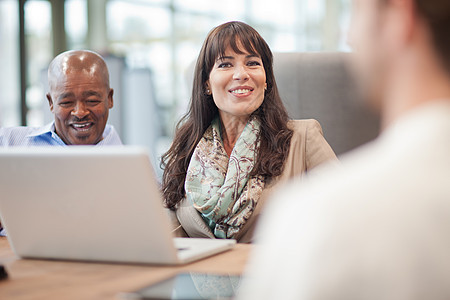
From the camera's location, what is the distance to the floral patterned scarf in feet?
6.38

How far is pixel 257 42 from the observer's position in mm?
2072

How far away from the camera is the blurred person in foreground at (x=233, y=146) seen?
6.45 feet

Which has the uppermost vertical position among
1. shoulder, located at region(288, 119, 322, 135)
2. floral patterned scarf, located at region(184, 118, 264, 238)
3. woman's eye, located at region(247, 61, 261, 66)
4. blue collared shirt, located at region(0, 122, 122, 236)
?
woman's eye, located at region(247, 61, 261, 66)

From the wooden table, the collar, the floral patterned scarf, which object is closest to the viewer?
the wooden table

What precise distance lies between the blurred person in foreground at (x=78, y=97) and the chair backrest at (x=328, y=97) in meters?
0.89

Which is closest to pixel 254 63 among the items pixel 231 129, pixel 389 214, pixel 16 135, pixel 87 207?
pixel 231 129

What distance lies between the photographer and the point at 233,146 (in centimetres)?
215

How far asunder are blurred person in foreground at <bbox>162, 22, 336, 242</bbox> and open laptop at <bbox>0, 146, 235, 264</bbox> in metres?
0.67

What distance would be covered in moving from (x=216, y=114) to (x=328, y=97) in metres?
0.69

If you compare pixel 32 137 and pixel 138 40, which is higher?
pixel 138 40

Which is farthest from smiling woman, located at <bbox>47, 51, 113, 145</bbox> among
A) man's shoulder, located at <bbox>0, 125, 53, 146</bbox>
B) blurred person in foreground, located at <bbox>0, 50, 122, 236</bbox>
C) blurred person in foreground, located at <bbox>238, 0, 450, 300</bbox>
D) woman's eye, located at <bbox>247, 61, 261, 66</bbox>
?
blurred person in foreground, located at <bbox>238, 0, 450, 300</bbox>

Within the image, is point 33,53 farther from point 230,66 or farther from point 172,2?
point 230,66

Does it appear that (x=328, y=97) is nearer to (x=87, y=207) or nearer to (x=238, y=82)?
(x=238, y=82)

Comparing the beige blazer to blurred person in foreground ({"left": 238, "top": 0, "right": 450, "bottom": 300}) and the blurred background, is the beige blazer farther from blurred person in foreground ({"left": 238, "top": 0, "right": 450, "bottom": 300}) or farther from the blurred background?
the blurred background
